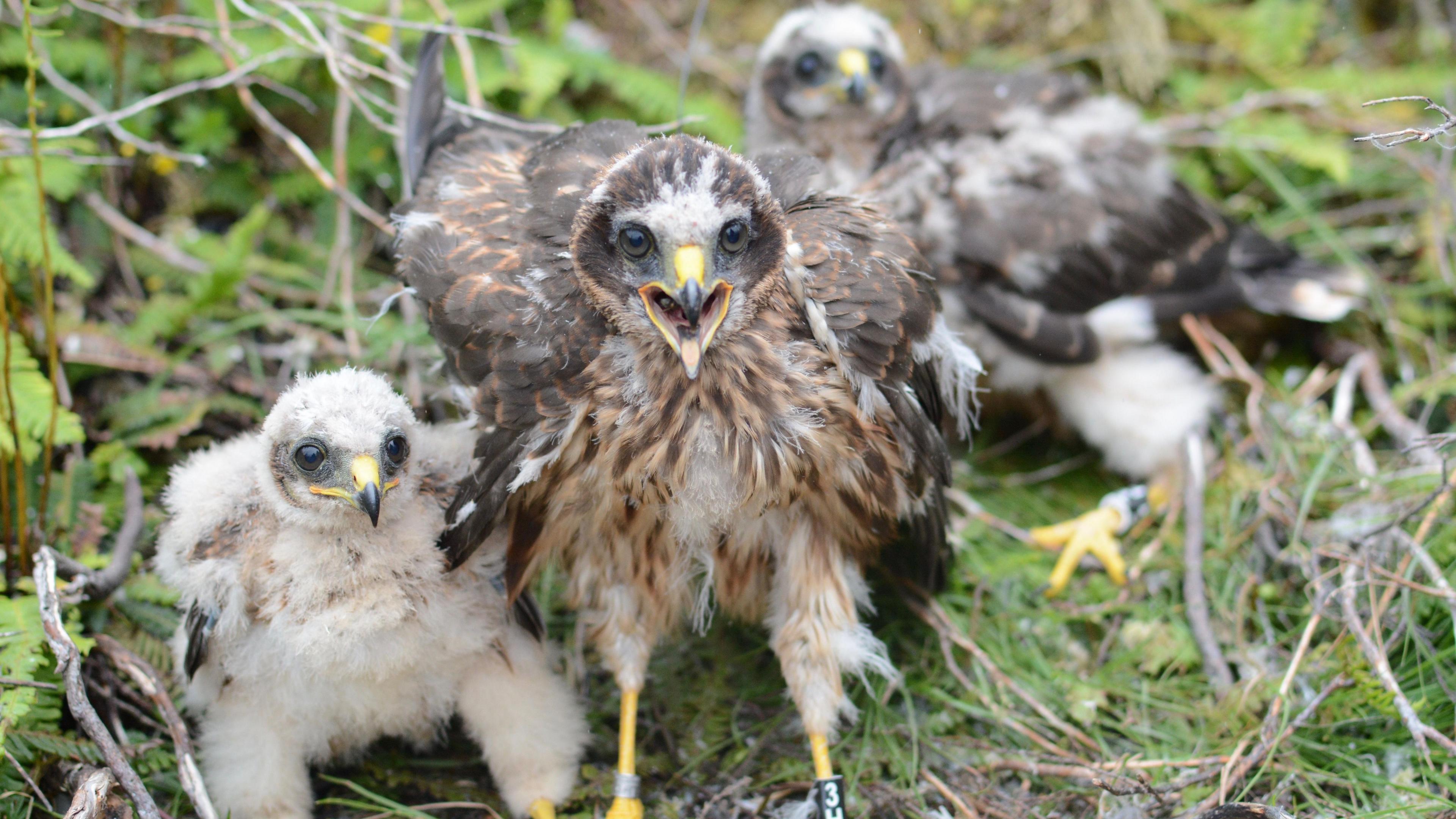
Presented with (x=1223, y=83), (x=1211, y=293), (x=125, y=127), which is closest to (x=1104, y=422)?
(x=1211, y=293)

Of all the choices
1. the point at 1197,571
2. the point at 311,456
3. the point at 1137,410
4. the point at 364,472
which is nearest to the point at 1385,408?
the point at 1137,410

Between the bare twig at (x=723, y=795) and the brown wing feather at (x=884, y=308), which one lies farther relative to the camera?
the bare twig at (x=723, y=795)

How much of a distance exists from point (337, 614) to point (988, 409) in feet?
9.40

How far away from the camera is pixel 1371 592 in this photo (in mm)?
3293

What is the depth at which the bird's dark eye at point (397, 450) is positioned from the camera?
2.88 meters

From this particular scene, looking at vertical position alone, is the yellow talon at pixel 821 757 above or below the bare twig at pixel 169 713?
below

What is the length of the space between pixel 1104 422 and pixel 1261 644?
43.3 inches

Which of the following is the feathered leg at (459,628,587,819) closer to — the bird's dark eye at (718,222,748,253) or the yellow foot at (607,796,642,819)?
the yellow foot at (607,796,642,819)

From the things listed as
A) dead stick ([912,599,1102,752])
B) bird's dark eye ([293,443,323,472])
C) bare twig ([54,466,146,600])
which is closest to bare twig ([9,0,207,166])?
bare twig ([54,466,146,600])

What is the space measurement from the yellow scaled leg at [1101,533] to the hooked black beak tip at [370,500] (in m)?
2.38

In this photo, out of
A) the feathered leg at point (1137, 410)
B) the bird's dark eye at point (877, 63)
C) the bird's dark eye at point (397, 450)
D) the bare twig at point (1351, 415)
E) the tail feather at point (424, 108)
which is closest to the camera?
the bird's dark eye at point (397, 450)

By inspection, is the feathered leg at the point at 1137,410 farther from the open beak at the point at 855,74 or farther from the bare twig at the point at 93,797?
the bare twig at the point at 93,797

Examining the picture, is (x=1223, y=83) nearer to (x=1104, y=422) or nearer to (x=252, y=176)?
(x=1104, y=422)

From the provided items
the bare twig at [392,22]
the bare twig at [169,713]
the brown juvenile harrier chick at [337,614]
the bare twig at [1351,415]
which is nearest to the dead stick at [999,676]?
the brown juvenile harrier chick at [337,614]
